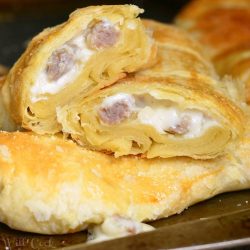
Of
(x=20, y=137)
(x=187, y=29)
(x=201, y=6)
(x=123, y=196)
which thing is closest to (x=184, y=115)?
(x=123, y=196)

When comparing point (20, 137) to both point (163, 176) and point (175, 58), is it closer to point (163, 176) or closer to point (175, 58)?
point (163, 176)

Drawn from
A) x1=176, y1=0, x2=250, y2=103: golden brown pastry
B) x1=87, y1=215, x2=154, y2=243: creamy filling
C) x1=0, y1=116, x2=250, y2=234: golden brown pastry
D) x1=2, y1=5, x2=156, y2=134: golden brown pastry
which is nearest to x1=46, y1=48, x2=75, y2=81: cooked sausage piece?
x1=2, y1=5, x2=156, y2=134: golden brown pastry

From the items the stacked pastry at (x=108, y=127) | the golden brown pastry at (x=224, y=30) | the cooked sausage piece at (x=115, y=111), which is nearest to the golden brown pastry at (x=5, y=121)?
the stacked pastry at (x=108, y=127)

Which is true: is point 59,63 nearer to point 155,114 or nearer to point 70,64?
point 70,64

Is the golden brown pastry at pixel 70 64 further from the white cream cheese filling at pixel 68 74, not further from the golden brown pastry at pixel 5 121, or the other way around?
the golden brown pastry at pixel 5 121

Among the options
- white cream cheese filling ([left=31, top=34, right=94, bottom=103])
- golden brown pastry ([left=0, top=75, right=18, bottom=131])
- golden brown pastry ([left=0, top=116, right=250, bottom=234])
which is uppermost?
white cream cheese filling ([left=31, top=34, right=94, bottom=103])

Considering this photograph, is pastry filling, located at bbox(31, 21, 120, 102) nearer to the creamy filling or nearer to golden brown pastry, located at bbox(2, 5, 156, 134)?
golden brown pastry, located at bbox(2, 5, 156, 134)
